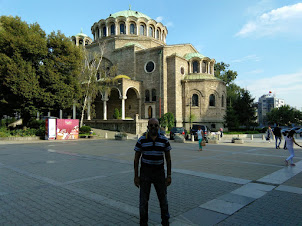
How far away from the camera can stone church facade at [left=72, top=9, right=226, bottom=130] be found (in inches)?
1371

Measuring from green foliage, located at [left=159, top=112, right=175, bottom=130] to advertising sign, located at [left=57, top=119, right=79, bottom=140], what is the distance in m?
12.7

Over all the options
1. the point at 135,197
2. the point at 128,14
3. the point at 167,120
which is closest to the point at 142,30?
the point at 128,14

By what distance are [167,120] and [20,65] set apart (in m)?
19.6

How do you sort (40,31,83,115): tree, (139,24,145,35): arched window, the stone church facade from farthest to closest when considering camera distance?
(139,24,145,35): arched window, the stone church facade, (40,31,83,115): tree

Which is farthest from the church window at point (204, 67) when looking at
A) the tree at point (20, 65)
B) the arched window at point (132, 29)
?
the tree at point (20, 65)

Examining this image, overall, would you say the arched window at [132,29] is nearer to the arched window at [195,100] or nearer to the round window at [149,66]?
the round window at [149,66]

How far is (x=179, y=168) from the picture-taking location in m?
8.25

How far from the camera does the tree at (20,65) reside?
2269 cm

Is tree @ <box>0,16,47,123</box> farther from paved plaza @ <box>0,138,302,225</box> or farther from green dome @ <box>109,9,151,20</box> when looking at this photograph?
green dome @ <box>109,9,151,20</box>

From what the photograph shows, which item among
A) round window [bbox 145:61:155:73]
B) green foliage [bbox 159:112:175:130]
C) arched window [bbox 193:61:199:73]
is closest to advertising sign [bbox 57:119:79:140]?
green foliage [bbox 159:112:175:130]

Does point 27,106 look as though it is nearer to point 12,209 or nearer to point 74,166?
point 74,166

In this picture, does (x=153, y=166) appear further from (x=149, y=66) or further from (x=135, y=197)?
(x=149, y=66)

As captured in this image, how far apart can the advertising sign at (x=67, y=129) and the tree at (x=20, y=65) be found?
3.77m

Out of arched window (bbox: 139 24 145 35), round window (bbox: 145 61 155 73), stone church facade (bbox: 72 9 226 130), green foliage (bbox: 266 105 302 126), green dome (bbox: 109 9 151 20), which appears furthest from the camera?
green foliage (bbox: 266 105 302 126)
